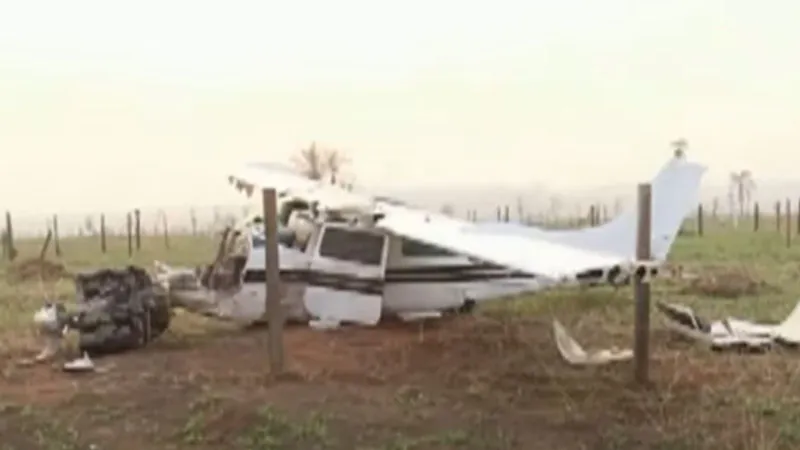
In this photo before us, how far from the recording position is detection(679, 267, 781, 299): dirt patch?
20.0m

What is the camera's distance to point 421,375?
12227mm

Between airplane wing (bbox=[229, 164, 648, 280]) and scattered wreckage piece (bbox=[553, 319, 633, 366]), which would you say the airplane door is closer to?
airplane wing (bbox=[229, 164, 648, 280])

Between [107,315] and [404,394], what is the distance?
161 inches

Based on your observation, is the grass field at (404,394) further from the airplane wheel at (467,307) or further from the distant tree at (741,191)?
the distant tree at (741,191)

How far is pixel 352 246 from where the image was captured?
1520 centimetres

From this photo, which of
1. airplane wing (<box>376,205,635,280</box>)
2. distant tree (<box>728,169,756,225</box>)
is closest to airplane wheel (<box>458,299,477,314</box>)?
airplane wing (<box>376,205,635,280</box>)

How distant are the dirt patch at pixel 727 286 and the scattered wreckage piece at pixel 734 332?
4.73 metres

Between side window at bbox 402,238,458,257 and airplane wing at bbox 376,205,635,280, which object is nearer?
airplane wing at bbox 376,205,635,280

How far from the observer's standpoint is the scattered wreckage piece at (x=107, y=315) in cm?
1308

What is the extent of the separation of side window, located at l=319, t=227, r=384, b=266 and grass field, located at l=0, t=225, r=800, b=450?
0.94 metres

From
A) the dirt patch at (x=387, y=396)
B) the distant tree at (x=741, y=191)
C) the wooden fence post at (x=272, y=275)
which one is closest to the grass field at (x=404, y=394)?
the dirt patch at (x=387, y=396)

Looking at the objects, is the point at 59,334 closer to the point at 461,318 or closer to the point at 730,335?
the point at 461,318

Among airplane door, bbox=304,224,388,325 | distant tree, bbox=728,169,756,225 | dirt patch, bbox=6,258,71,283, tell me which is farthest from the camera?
distant tree, bbox=728,169,756,225

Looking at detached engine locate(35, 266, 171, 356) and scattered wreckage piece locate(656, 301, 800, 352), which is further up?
detached engine locate(35, 266, 171, 356)
